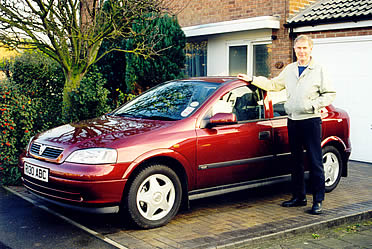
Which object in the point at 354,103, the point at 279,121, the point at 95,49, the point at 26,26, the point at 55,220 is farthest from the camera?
the point at 354,103

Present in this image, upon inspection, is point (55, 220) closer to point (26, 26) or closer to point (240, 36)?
point (26, 26)

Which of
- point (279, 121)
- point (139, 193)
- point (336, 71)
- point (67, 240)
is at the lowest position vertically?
point (67, 240)

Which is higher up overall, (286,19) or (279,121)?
(286,19)

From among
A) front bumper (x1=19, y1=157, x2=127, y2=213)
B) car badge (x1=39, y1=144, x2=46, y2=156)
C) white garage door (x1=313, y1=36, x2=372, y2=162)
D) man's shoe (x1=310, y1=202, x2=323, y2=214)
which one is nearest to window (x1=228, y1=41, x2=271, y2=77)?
white garage door (x1=313, y1=36, x2=372, y2=162)

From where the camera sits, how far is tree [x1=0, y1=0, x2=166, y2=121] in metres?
7.55

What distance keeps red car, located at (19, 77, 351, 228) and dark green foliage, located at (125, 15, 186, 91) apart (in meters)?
4.75

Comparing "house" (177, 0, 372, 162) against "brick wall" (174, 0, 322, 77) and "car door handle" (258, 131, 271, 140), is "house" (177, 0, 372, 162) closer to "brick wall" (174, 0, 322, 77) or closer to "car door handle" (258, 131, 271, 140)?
"brick wall" (174, 0, 322, 77)

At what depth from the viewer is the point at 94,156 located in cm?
492

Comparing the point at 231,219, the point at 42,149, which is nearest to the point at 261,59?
the point at 231,219

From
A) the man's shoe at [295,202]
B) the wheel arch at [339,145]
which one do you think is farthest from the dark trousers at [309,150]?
the wheel arch at [339,145]

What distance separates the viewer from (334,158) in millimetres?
7027

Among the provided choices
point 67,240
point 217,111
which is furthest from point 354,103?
point 67,240

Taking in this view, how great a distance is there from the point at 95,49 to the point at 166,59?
3.10 metres

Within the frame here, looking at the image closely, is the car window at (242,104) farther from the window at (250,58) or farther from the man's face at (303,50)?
the window at (250,58)
